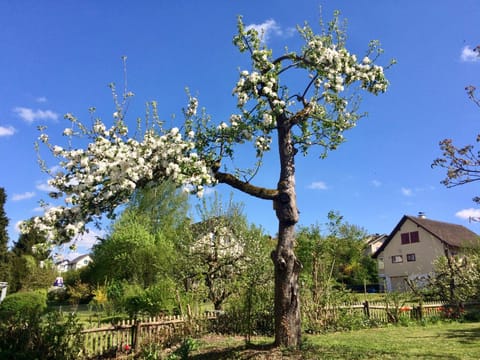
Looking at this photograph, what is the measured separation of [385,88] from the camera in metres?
10.2

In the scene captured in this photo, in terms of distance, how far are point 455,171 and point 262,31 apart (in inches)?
217

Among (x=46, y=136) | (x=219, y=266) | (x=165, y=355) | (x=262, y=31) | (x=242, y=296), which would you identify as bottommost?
(x=165, y=355)

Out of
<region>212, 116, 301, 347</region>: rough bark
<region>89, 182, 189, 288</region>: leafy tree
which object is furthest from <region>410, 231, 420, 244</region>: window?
<region>212, 116, 301, 347</region>: rough bark

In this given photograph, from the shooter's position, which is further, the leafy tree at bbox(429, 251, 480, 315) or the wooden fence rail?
the leafy tree at bbox(429, 251, 480, 315)

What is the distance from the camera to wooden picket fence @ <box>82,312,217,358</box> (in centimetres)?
1048

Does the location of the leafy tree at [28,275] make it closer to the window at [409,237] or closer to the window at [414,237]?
the window at [409,237]

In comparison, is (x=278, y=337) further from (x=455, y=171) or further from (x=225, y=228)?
(x=225, y=228)

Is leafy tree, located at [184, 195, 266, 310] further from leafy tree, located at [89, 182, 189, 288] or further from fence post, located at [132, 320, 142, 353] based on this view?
fence post, located at [132, 320, 142, 353]

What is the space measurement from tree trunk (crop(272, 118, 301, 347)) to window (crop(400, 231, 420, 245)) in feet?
123

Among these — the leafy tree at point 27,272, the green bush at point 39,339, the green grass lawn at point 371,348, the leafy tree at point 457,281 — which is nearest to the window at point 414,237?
the leafy tree at point 457,281

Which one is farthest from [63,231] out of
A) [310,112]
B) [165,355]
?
[310,112]

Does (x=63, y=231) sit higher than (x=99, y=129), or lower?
lower

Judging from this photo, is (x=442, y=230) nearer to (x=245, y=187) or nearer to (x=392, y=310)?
(x=392, y=310)

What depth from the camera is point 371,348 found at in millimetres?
9211
